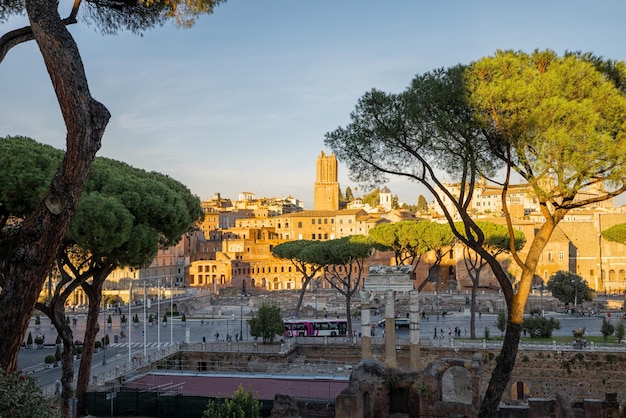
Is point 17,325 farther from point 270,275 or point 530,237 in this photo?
point 270,275

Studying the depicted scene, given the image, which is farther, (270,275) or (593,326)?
(270,275)

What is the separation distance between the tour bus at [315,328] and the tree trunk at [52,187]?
1010 inches

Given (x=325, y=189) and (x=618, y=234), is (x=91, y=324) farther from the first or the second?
(x=325, y=189)

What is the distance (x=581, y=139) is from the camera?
9789mm

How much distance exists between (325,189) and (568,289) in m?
61.1

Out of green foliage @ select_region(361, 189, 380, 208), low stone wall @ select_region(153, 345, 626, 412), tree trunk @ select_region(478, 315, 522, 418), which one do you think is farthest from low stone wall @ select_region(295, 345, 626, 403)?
green foliage @ select_region(361, 189, 380, 208)

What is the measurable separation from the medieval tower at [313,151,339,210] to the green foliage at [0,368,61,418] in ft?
299

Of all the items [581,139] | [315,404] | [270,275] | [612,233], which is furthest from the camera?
[270,275]

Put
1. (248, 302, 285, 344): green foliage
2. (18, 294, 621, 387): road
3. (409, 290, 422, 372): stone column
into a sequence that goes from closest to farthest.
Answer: (409, 290, 422, 372): stone column, (18, 294, 621, 387): road, (248, 302, 285, 344): green foliage

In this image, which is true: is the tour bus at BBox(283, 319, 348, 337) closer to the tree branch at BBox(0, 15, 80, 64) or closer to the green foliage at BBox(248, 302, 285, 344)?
the green foliage at BBox(248, 302, 285, 344)

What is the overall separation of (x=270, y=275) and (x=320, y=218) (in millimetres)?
13197

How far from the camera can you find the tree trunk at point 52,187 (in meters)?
5.55

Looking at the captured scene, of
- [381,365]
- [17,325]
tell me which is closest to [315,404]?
[381,365]

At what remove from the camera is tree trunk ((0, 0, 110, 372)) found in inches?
219
